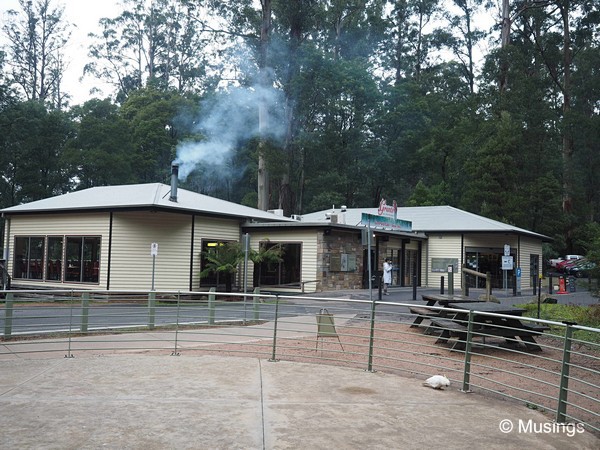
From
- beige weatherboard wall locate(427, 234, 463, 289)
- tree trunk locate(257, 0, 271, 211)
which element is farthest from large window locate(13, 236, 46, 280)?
beige weatherboard wall locate(427, 234, 463, 289)

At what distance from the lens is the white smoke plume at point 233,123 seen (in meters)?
42.3

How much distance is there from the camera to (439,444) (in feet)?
16.8

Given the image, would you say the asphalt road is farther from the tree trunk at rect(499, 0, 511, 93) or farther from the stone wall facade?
the tree trunk at rect(499, 0, 511, 93)

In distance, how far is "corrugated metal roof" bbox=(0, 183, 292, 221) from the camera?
2219 cm

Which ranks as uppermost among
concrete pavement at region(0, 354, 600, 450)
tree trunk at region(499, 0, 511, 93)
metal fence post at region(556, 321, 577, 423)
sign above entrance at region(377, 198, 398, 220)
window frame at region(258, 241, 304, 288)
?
tree trunk at region(499, 0, 511, 93)

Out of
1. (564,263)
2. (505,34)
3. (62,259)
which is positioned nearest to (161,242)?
(62,259)

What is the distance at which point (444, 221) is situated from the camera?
3450 cm

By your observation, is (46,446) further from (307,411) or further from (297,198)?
(297,198)

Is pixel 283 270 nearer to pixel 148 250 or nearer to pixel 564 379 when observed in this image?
pixel 148 250

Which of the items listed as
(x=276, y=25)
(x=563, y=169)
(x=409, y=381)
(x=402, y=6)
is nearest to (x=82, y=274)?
(x=409, y=381)

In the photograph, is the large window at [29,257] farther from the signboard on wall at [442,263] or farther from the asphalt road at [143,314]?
the signboard on wall at [442,263]

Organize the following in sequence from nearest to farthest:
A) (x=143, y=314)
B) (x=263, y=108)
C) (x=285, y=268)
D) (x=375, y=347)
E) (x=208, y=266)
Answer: (x=375, y=347), (x=143, y=314), (x=208, y=266), (x=285, y=268), (x=263, y=108)

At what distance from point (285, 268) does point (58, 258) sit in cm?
947

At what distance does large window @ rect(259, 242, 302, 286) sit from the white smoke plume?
55.6 ft
